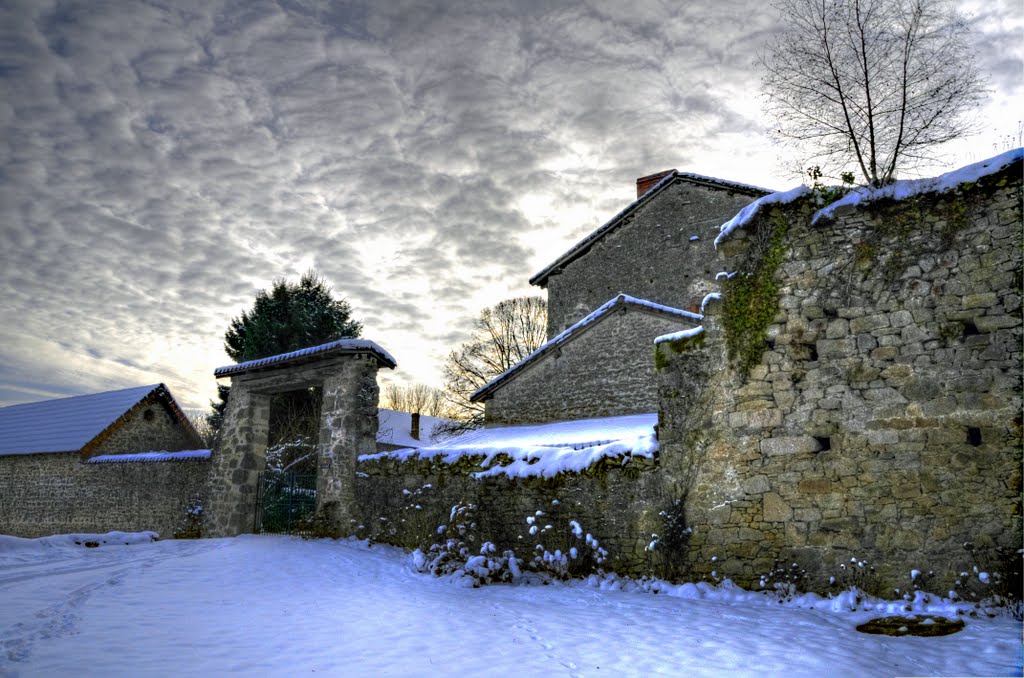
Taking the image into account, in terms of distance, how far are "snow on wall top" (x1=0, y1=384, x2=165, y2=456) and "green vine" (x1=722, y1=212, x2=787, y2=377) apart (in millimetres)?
17304

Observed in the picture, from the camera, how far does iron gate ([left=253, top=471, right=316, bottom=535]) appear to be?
39.8 feet

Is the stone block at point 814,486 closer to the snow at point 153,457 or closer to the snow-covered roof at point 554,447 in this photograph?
the snow-covered roof at point 554,447

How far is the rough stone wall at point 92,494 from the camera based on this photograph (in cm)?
1416

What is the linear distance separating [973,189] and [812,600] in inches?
170

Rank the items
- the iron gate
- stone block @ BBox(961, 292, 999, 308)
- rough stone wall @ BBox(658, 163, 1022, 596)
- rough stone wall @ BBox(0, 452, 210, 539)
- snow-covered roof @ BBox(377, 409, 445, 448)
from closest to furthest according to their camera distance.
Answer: rough stone wall @ BBox(658, 163, 1022, 596), stone block @ BBox(961, 292, 999, 308), the iron gate, rough stone wall @ BBox(0, 452, 210, 539), snow-covered roof @ BBox(377, 409, 445, 448)

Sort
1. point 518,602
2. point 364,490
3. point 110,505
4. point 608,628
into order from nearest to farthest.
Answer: point 608,628
point 518,602
point 364,490
point 110,505

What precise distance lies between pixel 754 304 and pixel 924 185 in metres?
2.01

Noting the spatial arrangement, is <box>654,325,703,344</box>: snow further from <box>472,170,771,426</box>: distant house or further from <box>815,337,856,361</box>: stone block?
<box>472,170,771,426</box>: distant house

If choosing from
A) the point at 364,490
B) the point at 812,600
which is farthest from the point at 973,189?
the point at 364,490

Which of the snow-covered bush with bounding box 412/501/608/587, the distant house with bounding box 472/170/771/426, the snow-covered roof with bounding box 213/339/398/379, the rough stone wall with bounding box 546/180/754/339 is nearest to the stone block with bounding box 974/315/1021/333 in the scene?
the snow-covered bush with bounding box 412/501/608/587

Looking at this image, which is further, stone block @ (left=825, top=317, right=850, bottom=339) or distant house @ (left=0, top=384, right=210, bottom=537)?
distant house @ (left=0, top=384, right=210, bottom=537)

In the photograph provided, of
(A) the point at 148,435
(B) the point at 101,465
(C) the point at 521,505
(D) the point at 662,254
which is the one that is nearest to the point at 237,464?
(B) the point at 101,465

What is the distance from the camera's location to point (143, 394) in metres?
19.6

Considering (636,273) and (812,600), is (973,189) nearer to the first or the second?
(812,600)
